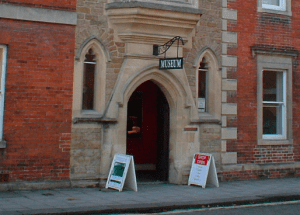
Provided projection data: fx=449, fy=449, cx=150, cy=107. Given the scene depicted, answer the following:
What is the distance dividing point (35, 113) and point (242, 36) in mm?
6549

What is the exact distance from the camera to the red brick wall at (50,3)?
410 inches

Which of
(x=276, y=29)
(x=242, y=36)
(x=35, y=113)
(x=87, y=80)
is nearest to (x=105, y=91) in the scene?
(x=87, y=80)

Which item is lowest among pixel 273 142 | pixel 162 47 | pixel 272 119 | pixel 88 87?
pixel 273 142

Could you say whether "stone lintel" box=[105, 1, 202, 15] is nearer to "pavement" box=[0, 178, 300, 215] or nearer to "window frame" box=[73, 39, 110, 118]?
"window frame" box=[73, 39, 110, 118]

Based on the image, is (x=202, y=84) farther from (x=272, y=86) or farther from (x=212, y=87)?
(x=272, y=86)

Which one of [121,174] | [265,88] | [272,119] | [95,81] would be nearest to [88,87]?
[95,81]

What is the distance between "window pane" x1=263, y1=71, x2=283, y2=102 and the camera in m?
13.9

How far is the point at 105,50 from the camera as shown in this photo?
37.2 ft

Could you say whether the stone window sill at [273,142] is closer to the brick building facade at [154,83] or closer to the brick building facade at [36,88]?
the brick building facade at [154,83]

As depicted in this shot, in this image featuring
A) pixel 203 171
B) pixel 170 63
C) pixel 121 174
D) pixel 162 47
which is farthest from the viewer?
pixel 162 47

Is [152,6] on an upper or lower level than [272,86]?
upper

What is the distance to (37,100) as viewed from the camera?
10.5 meters

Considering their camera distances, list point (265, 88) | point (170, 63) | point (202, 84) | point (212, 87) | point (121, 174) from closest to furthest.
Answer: point (121, 174)
point (170, 63)
point (212, 87)
point (202, 84)
point (265, 88)

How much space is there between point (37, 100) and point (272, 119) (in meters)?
7.38
